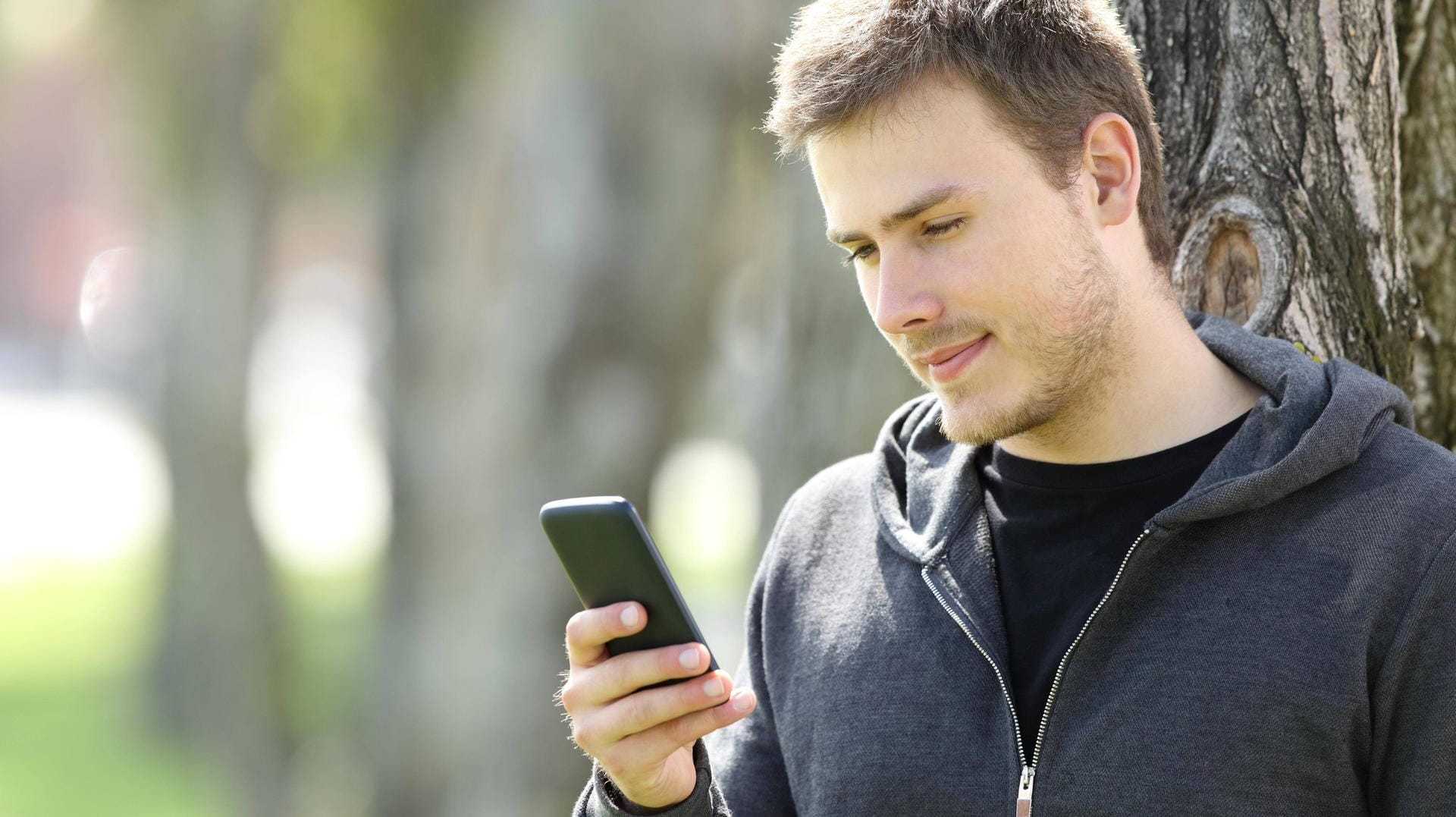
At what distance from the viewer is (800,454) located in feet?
15.6

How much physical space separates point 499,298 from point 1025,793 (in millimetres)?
7573

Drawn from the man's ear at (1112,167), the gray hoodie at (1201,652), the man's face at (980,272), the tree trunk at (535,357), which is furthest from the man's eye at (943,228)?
the tree trunk at (535,357)

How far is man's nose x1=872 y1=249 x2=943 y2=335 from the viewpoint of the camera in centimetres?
248

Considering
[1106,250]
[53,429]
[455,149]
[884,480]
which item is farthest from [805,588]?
[53,429]

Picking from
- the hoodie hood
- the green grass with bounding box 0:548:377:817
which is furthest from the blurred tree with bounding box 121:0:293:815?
the hoodie hood

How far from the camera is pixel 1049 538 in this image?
2.52 m

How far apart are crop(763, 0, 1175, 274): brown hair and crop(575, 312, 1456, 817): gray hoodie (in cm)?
39

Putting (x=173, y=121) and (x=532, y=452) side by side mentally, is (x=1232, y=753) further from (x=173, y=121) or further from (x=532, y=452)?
(x=173, y=121)

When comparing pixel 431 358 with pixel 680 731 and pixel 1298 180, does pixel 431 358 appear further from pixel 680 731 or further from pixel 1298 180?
pixel 680 731

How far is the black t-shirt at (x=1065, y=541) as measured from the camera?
2414 mm

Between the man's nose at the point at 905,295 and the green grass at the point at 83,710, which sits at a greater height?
the man's nose at the point at 905,295

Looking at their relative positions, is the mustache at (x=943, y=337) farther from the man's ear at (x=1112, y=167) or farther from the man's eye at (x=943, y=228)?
the man's ear at (x=1112, y=167)

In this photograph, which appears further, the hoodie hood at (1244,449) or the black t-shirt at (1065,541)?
the black t-shirt at (1065,541)

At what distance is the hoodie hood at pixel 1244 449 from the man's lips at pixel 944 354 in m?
0.20
